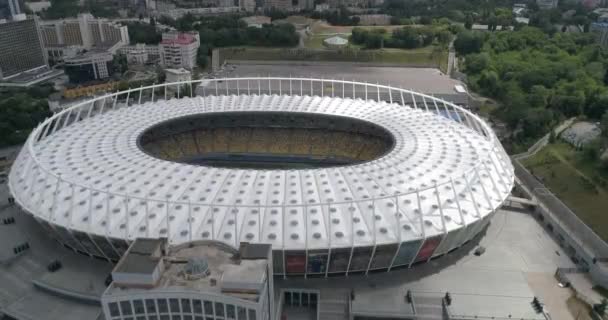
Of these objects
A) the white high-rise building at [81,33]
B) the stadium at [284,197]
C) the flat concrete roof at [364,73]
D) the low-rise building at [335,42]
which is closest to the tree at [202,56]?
the flat concrete roof at [364,73]

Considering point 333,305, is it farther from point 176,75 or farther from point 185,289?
point 176,75

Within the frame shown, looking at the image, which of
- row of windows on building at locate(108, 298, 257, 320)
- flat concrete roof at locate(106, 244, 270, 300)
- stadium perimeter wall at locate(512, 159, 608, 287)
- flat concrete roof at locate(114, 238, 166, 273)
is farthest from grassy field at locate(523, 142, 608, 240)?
flat concrete roof at locate(114, 238, 166, 273)

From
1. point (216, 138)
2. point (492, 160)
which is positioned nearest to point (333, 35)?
point (216, 138)

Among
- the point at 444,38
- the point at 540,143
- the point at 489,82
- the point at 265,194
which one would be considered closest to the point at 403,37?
the point at 444,38

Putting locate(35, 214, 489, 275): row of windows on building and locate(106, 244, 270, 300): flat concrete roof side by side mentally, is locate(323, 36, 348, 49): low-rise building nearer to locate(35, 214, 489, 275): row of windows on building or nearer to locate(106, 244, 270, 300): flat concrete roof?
locate(35, 214, 489, 275): row of windows on building

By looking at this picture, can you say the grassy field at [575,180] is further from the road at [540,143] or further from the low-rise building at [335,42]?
the low-rise building at [335,42]

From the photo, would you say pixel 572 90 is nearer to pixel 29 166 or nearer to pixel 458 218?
pixel 458 218
